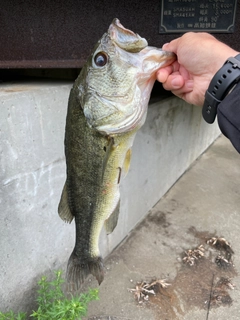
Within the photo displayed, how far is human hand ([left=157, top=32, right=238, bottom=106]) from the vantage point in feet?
5.91

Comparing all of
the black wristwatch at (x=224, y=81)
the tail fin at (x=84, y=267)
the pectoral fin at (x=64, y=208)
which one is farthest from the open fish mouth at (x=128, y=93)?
the tail fin at (x=84, y=267)

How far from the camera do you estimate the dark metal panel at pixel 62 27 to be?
8.57ft

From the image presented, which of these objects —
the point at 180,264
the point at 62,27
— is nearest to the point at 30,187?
the point at 62,27

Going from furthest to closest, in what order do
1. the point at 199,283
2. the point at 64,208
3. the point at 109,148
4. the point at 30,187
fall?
1. the point at 199,283
2. the point at 30,187
3. the point at 64,208
4. the point at 109,148

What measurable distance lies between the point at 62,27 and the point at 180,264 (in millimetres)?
3061

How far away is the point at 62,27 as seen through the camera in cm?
271

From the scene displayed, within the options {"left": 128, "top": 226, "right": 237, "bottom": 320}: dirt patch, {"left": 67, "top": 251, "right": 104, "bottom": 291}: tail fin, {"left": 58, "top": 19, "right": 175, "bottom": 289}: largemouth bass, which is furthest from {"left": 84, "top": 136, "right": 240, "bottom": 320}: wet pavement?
{"left": 58, "top": 19, "right": 175, "bottom": 289}: largemouth bass

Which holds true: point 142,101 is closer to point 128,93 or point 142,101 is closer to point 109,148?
point 128,93

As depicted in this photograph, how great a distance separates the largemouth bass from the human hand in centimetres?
7

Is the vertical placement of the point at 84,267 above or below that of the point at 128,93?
below

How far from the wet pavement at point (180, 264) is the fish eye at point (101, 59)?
266cm

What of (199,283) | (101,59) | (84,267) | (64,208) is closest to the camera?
(101,59)

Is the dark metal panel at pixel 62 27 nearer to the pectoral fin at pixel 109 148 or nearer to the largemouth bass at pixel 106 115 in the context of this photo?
the largemouth bass at pixel 106 115

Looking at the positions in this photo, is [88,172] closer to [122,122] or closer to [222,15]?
[122,122]
